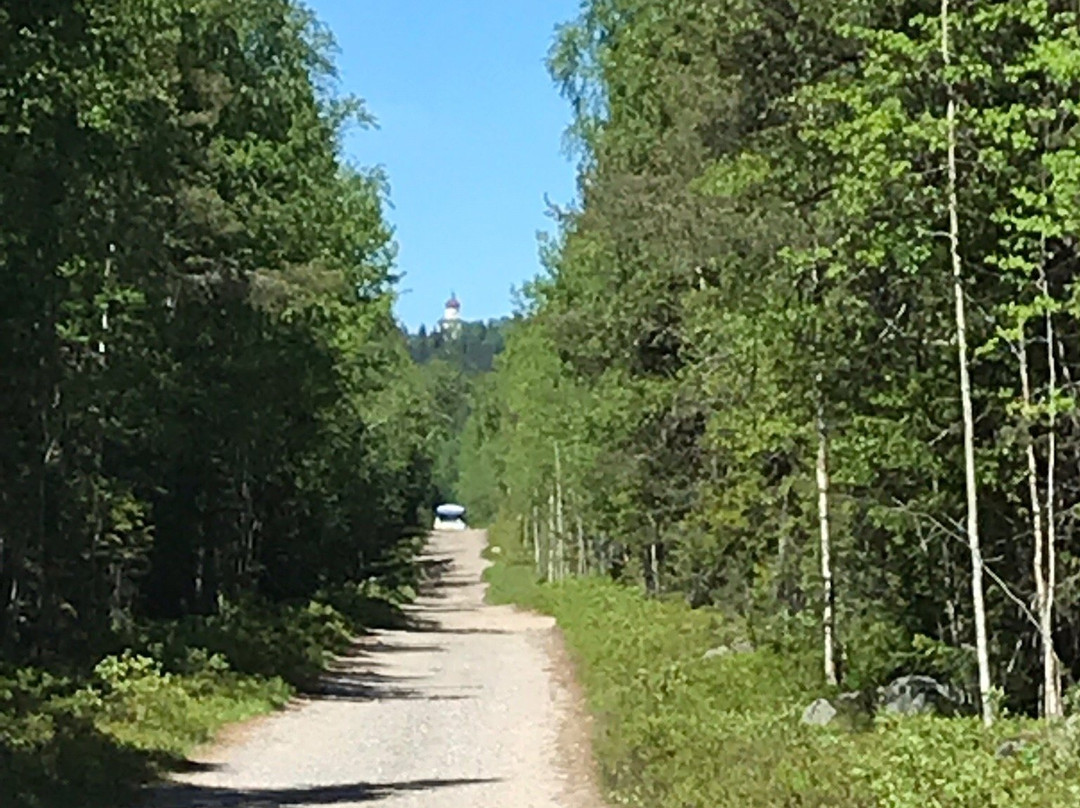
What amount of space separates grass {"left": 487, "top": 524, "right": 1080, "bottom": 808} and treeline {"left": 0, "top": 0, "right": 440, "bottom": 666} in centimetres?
753

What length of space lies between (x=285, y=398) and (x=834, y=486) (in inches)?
576

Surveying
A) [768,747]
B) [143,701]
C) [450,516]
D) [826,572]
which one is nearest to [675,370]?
[826,572]

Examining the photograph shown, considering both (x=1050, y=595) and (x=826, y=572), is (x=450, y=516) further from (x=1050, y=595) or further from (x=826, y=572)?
(x=1050, y=595)

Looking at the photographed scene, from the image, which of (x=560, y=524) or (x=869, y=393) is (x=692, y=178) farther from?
(x=560, y=524)

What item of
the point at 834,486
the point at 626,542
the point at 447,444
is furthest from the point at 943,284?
the point at 447,444

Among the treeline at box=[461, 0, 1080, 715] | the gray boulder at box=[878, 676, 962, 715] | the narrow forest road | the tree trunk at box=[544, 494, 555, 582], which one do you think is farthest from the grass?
the tree trunk at box=[544, 494, 555, 582]

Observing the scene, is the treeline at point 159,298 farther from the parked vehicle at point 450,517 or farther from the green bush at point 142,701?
the parked vehicle at point 450,517

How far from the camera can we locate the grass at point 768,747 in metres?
10.6

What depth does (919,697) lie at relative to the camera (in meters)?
19.2

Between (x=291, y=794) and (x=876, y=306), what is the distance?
26.5 ft

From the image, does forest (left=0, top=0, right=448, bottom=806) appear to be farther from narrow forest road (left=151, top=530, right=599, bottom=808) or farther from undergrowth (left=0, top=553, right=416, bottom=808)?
narrow forest road (left=151, top=530, right=599, bottom=808)

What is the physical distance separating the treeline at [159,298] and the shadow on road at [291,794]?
17.8 feet

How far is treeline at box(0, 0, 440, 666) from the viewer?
17500 mm

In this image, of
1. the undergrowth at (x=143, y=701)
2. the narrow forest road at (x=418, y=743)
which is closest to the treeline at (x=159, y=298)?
the undergrowth at (x=143, y=701)
